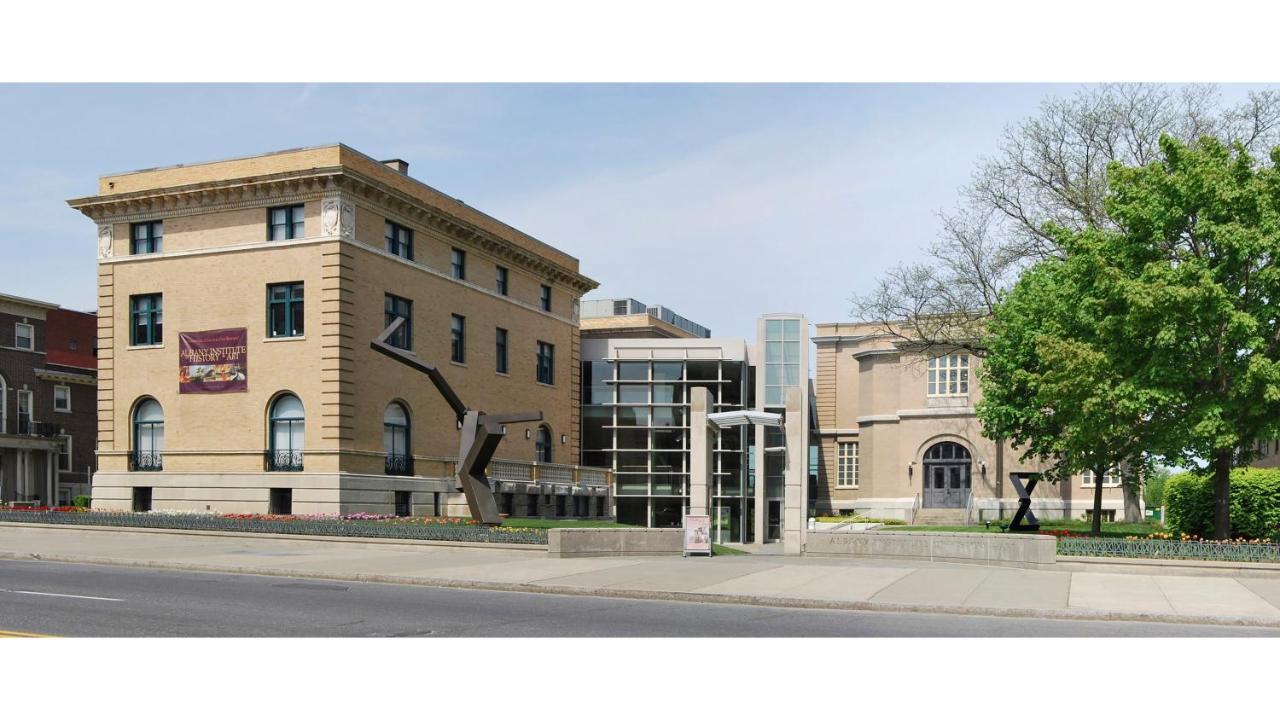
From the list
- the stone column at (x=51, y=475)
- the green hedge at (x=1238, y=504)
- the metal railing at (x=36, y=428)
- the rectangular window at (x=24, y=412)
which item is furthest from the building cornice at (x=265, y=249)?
the green hedge at (x=1238, y=504)

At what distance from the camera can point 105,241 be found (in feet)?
154

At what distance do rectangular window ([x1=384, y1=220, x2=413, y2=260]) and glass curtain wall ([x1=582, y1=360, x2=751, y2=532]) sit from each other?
626 inches

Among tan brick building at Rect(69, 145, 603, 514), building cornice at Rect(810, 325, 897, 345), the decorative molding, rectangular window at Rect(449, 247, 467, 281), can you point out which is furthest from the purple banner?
building cornice at Rect(810, 325, 897, 345)

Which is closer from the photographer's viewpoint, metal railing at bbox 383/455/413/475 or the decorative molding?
metal railing at bbox 383/455/413/475

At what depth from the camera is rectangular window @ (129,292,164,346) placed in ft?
150

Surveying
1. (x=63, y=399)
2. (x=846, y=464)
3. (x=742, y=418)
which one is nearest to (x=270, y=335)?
(x=742, y=418)

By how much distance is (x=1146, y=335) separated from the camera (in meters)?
28.2

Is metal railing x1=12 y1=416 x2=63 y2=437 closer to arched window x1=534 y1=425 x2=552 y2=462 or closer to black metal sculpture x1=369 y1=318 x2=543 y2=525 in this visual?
arched window x1=534 y1=425 x2=552 y2=462

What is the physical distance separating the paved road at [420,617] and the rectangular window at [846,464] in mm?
58499

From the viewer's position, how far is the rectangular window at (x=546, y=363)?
2384 inches

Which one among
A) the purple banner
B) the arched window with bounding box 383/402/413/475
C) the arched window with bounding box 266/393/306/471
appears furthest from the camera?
the arched window with bounding box 383/402/413/475

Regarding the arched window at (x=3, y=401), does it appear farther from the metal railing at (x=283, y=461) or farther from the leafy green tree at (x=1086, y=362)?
the leafy green tree at (x=1086, y=362)

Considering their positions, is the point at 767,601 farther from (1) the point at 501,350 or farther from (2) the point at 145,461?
(1) the point at 501,350

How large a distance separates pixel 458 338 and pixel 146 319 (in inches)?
518
